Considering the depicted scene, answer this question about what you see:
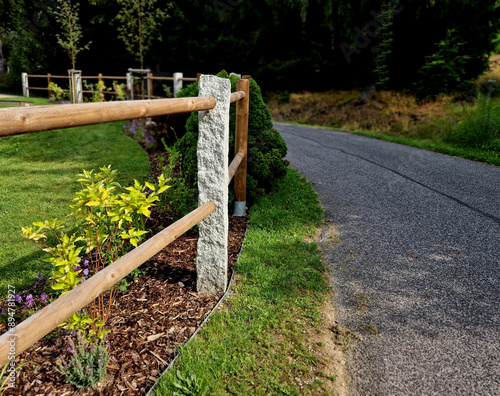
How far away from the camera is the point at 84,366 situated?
83.8 inches

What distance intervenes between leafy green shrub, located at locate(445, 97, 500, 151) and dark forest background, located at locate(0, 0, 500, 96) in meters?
6.21

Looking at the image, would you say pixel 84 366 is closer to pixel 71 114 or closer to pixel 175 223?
pixel 175 223

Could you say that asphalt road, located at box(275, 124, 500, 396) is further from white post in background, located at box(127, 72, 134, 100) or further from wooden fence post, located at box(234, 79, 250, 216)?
white post in background, located at box(127, 72, 134, 100)

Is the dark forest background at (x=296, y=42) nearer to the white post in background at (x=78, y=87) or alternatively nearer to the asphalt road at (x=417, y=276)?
the white post in background at (x=78, y=87)

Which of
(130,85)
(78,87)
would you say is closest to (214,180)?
(130,85)

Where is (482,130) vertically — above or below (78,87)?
below

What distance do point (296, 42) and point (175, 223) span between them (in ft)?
73.4

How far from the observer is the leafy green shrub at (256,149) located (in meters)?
5.11

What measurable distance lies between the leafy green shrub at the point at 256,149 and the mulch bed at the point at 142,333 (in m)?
1.70

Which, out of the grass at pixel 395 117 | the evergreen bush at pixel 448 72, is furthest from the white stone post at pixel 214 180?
the evergreen bush at pixel 448 72

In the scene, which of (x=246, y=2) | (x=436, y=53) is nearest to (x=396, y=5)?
(x=436, y=53)

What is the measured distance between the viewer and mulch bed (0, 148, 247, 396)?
2158 mm

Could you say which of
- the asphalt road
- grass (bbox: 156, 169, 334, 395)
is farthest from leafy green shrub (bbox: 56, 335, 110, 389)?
the asphalt road

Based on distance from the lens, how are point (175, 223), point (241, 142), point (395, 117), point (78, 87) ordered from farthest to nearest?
point (78, 87) → point (395, 117) → point (241, 142) → point (175, 223)
